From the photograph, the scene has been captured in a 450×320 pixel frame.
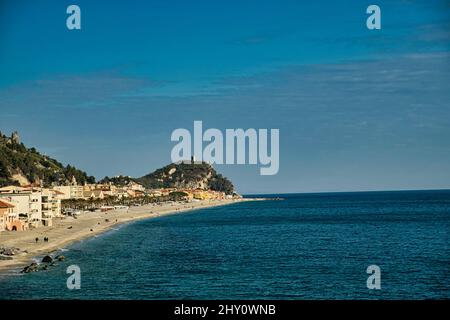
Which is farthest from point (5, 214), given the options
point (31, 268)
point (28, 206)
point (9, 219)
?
point (31, 268)

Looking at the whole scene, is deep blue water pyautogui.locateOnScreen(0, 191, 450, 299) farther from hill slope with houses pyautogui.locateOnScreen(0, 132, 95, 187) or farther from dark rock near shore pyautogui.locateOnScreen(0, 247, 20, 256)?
hill slope with houses pyautogui.locateOnScreen(0, 132, 95, 187)

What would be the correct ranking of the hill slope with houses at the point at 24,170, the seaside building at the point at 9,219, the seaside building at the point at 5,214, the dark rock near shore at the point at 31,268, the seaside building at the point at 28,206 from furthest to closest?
the hill slope with houses at the point at 24,170
the seaside building at the point at 28,206
the seaside building at the point at 9,219
the seaside building at the point at 5,214
the dark rock near shore at the point at 31,268

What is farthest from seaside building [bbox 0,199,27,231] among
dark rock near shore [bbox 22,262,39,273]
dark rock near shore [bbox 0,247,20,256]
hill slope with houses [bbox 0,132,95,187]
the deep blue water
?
hill slope with houses [bbox 0,132,95,187]

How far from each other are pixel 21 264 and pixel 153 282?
32.9ft

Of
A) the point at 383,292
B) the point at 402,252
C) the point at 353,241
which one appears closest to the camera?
the point at 383,292

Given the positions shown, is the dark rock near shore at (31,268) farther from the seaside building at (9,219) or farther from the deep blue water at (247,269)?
the seaside building at (9,219)

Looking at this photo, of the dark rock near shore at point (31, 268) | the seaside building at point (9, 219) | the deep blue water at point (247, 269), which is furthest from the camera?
the seaside building at point (9, 219)

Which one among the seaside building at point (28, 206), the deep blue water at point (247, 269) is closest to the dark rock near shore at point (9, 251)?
the deep blue water at point (247, 269)

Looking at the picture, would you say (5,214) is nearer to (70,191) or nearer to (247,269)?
(247,269)

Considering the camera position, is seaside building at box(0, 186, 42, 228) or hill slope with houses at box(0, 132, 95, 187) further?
hill slope with houses at box(0, 132, 95, 187)

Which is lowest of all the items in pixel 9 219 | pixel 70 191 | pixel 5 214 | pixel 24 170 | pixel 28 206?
pixel 9 219

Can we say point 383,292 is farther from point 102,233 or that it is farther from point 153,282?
point 102,233

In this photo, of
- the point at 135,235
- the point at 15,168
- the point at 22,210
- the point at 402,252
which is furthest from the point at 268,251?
the point at 15,168
